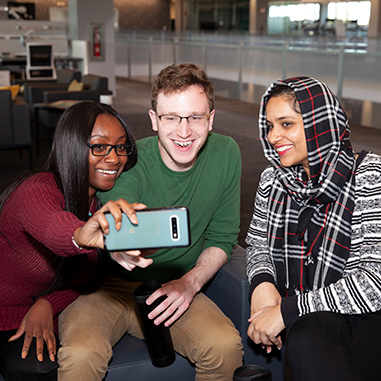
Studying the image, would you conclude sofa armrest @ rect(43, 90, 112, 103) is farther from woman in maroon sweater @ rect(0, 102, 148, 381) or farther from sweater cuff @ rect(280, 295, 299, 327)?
sweater cuff @ rect(280, 295, 299, 327)

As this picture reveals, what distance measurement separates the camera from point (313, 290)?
61.9 inches

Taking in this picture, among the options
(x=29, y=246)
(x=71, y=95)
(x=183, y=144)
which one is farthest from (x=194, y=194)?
(x=71, y=95)

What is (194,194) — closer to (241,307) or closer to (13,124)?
(241,307)

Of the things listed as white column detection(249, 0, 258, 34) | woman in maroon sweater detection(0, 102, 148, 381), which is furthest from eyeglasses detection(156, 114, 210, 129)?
white column detection(249, 0, 258, 34)

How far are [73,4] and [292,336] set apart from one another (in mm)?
12100

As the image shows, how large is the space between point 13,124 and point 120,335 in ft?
14.7

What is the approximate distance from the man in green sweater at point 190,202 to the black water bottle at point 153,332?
22mm

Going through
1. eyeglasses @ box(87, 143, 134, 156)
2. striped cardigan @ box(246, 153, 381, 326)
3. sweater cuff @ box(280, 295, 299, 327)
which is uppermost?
eyeglasses @ box(87, 143, 134, 156)

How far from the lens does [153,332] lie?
61.3 inches

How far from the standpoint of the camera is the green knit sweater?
179 cm

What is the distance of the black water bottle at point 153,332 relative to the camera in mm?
1545

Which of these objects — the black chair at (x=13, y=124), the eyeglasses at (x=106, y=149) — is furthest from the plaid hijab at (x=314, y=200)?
the black chair at (x=13, y=124)

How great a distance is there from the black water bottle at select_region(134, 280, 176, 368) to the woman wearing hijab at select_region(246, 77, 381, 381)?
28 centimetres

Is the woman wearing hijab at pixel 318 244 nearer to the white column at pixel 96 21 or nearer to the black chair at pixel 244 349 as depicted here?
the black chair at pixel 244 349
